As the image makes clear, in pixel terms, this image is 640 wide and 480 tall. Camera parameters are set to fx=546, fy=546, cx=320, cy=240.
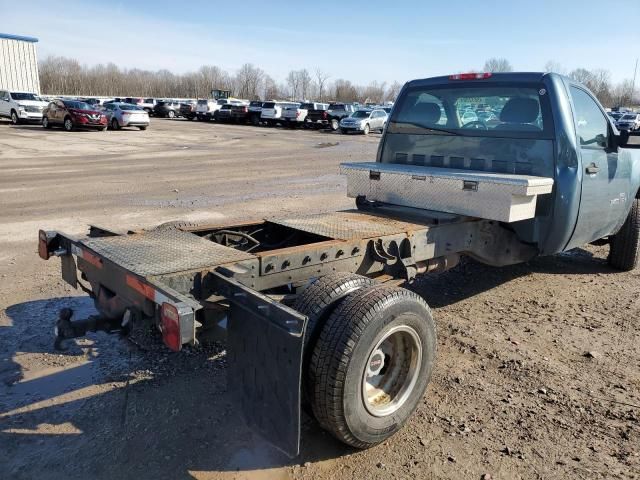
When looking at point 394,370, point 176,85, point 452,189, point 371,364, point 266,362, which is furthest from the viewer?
point 176,85

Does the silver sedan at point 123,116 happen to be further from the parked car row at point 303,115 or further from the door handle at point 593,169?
the door handle at point 593,169

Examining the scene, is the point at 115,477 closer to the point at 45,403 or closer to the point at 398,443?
the point at 45,403

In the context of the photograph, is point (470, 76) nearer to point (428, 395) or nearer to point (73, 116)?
point (428, 395)

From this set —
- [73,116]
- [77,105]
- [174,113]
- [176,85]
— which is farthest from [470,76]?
[176,85]

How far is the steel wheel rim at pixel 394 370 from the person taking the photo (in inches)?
127

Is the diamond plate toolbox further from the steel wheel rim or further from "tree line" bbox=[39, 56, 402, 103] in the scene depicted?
"tree line" bbox=[39, 56, 402, 103]

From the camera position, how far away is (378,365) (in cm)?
328

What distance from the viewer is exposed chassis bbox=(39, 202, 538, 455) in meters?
2.63

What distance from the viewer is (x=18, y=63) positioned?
4159 cm

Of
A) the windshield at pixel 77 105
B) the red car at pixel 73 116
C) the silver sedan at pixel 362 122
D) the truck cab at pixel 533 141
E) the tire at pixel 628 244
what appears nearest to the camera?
the truck cab at pixel 533 141

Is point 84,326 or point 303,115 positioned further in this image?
point 303,115

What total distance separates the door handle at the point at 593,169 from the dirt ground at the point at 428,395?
139 centimetres

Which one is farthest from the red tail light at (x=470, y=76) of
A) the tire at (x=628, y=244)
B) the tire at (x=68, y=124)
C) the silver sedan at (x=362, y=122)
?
the silver sedan at (x=362, y=122)

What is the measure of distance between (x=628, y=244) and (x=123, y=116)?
28.5 metres
